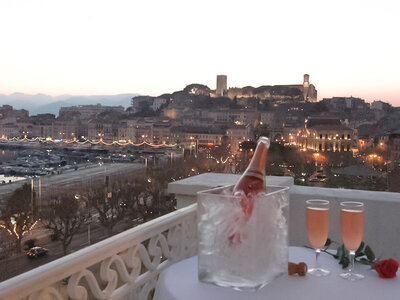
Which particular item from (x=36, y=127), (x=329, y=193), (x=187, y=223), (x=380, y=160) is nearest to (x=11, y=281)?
(x=187, y=223)

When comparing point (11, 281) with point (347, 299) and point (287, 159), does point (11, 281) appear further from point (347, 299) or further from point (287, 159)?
point (287, 159)

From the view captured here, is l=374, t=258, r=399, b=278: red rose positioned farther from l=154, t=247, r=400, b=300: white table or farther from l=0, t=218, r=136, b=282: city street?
l=0, t=218, r=136, b=282: city street

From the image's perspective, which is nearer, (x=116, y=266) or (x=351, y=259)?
(x=351, y=259)

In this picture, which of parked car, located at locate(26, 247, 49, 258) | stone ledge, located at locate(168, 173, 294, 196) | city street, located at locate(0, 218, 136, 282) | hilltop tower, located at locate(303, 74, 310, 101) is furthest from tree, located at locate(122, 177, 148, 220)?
hilltop tower, located at locate(303, 74, 310, 101)

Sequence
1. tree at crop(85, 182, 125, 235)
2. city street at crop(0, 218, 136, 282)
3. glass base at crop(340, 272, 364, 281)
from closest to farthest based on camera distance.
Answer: glass base at crop(340, 272, 364, 281)
city street at crop(0, 218, 136, 282)
tree at crop(85, 182, 125, 235)

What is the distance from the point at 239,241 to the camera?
3.09 ft

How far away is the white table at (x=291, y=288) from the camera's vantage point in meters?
0.92

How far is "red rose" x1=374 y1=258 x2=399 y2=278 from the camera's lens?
39.6 inches

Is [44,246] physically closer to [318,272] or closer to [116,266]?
[116,266]

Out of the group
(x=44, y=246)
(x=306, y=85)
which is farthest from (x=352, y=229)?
(x=306, y=85)

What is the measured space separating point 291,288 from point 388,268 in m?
0.22

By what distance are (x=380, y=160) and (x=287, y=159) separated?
11657 millimetres

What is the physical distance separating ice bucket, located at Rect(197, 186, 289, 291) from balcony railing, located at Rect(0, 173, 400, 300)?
269 mm

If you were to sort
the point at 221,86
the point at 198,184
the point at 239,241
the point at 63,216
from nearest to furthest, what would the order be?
the point at 239,241, the point at 198,184, the point at 63,216, the point at 221,86
